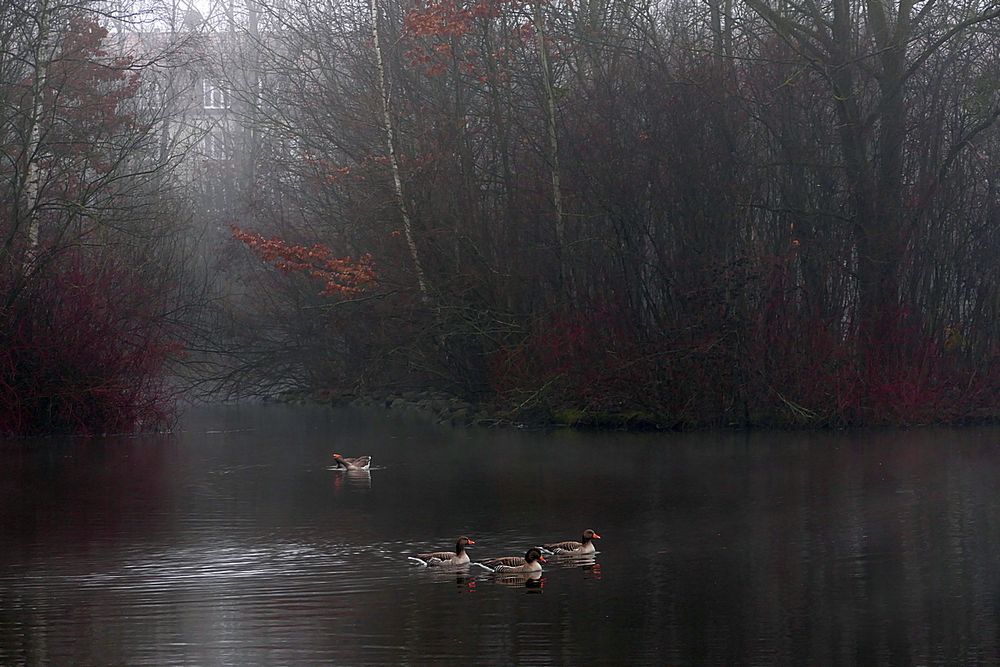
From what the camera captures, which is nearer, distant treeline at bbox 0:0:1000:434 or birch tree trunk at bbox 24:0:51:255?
birch tree trunk at bbox 24:0:51:255

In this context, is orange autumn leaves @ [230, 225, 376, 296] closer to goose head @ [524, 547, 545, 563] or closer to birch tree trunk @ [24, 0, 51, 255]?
birch tree trunk @ [24, 0, 51, 255]

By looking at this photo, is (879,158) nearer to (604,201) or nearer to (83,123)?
(604,201)

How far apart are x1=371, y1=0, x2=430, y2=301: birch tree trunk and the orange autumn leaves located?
3.74ft

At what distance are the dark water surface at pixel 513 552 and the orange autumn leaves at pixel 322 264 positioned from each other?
9114 mm

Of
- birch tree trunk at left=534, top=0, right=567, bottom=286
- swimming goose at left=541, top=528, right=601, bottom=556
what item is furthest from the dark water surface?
birch tree trunk at left=534, top=0, right=567, bottom=286

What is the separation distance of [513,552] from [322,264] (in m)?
21.8

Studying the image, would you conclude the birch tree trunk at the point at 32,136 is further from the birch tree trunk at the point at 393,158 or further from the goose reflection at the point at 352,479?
the goose reflection at the point at 352,479

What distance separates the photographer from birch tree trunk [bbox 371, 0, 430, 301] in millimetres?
33219

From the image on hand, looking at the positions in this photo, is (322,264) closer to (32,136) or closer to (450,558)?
(32,136)

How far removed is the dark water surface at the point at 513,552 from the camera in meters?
10.5

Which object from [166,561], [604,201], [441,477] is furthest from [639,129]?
[166,561]

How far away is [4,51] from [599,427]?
43.1 ft

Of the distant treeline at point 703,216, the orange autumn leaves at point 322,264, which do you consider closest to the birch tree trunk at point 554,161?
the distant treeline at point 703,216

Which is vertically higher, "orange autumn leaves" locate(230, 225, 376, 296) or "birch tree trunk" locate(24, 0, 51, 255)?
"birch tree trunk" locate(24, 0, 51, 255)
